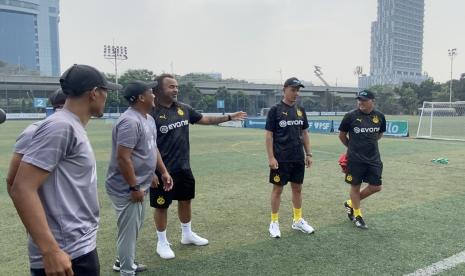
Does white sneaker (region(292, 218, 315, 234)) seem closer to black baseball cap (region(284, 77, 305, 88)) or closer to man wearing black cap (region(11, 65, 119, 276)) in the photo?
black baseball cap (region(284, 77, 305, 88))

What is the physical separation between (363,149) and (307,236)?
4.92 feet

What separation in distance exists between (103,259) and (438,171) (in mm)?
8460

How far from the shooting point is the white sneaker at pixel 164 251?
435 centimetres

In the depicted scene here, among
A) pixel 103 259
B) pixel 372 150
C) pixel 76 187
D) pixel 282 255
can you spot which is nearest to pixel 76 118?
pixel 76 187

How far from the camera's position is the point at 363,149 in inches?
218

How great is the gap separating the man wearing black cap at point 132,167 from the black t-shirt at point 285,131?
1.99m

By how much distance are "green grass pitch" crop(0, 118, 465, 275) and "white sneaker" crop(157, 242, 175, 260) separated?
7 centimetres

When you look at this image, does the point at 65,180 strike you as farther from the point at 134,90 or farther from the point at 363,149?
the point at 363,149

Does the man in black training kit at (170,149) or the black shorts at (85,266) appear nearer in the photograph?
the black shorts at (85,266)

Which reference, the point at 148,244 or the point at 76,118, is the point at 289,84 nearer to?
the point at 148,244

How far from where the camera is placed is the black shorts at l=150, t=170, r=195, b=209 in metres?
4.37

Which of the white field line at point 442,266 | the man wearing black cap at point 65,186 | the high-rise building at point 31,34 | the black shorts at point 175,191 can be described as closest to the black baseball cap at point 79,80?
the man wearing black cap at point 65,186

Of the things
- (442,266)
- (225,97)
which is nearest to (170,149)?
(442,266)

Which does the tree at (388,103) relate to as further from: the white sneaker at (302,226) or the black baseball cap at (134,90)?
the black baseball cap at (134,90)
